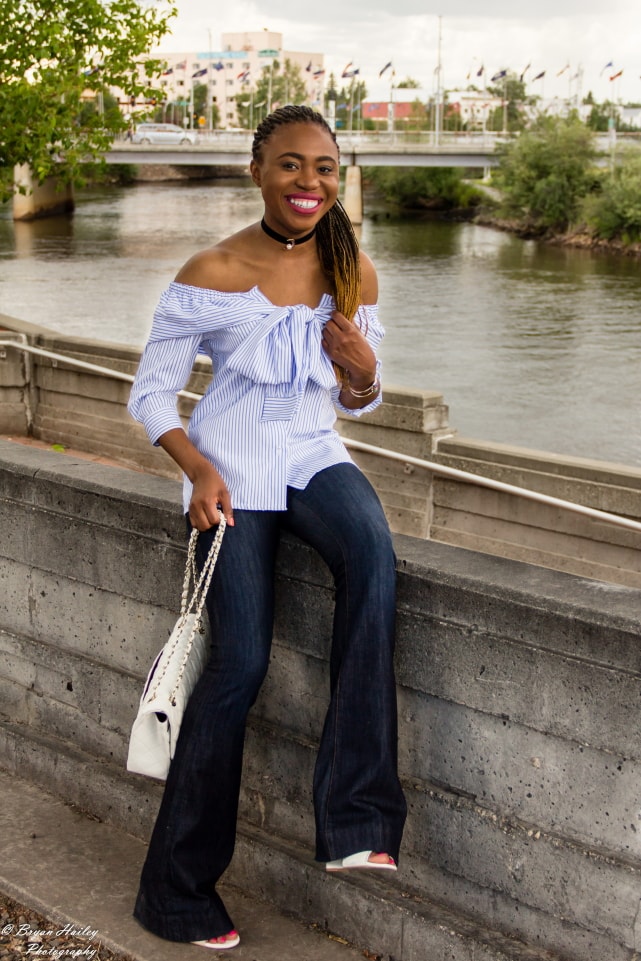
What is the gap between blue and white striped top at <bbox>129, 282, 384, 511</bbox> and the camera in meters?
3.00

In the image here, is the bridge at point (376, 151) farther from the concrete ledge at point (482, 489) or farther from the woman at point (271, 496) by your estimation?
the woman at point (271, 496)

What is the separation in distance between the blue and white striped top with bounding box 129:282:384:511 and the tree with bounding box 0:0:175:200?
44.4 feet

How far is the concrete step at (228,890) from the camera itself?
9.94 feet

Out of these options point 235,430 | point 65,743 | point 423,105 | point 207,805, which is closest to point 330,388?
point 235,430

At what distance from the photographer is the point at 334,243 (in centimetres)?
311

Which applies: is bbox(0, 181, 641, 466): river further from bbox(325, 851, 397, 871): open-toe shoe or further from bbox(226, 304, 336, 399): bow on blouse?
bbox(325, 851, 397, 871): open-toe shoe

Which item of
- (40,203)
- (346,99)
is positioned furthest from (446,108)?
(40,203)

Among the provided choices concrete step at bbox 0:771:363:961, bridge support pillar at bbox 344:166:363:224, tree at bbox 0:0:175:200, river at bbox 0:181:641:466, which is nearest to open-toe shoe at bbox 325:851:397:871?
concrete step at bbox 0:771:363:961

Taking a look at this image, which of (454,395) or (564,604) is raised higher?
(564,604)

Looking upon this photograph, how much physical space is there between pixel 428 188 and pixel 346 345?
74.7 meters

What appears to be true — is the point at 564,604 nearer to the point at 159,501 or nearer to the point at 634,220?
the point at 159,501

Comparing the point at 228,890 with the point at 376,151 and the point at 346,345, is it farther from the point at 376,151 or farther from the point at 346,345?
the point at 376,151

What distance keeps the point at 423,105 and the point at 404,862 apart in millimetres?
126561

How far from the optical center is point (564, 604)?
2.65 m
